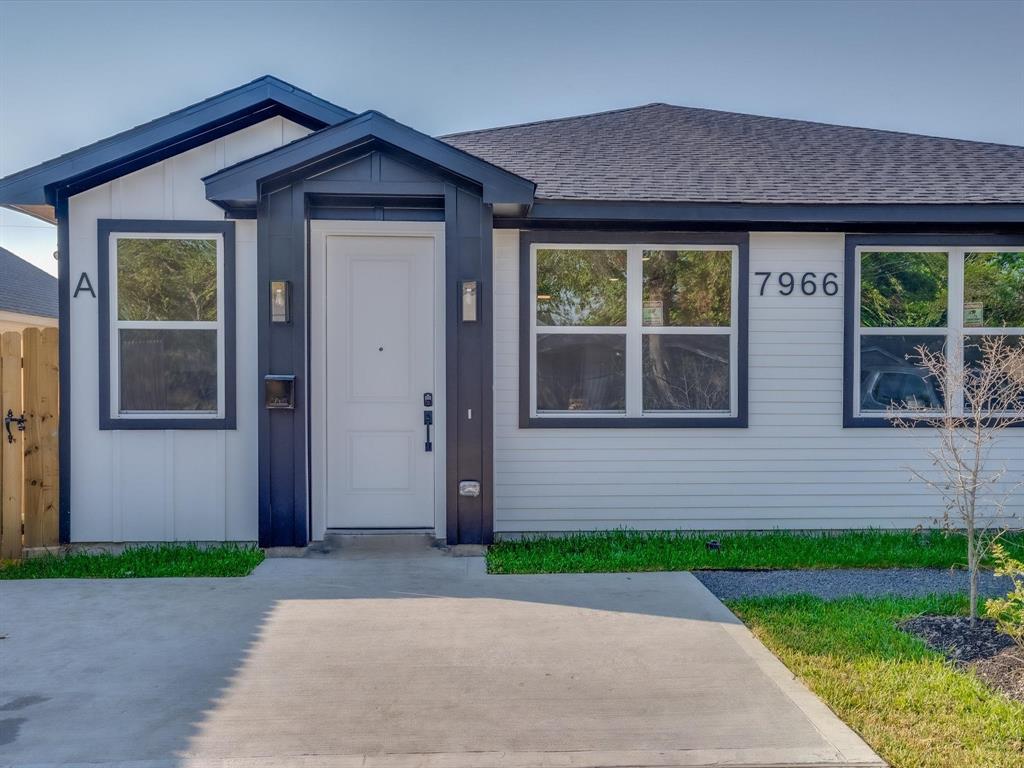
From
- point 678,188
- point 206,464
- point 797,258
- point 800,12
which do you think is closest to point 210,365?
point 206,464

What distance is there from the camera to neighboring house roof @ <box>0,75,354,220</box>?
5.95 m

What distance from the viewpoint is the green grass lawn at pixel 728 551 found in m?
5.70

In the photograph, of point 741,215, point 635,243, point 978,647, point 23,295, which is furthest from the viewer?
point 23,295

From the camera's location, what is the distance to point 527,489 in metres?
6.70

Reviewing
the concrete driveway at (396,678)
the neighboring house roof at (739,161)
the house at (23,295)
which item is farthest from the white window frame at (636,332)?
the house at (23,295)

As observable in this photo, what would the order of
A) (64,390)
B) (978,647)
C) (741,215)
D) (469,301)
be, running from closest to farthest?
(978,647), (469,301), (64,390), (741,215)

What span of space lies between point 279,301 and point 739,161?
4919 mm

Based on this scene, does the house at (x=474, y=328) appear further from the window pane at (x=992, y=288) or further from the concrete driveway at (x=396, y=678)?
the concrete driveway at (x=396, y=678)

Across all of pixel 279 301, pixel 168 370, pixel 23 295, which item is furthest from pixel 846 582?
pixel 23 295

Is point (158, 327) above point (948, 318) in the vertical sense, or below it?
below

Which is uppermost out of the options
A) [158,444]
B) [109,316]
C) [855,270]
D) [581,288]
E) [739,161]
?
[739,161]

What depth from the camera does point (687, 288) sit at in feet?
22.3

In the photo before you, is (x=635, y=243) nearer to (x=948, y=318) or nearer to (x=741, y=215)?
(x=741, y=215)

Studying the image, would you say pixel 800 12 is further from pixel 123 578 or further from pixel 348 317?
pixel 123 578
